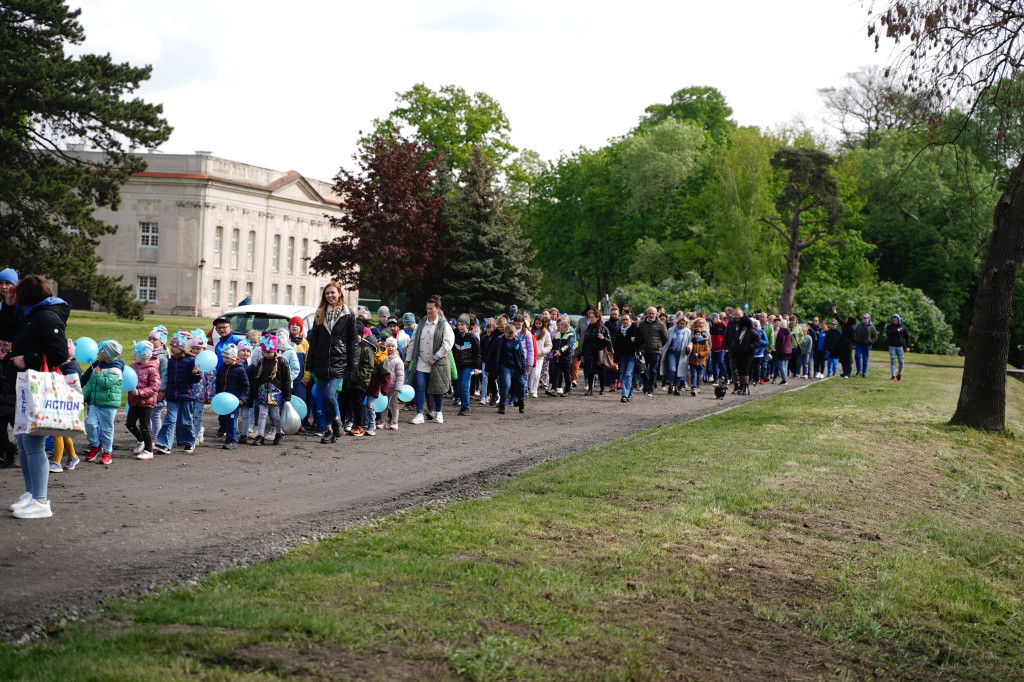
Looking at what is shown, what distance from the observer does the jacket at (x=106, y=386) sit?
1178cm

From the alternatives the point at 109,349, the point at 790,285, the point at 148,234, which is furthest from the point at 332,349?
the point at 148,234

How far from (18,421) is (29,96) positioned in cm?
3077

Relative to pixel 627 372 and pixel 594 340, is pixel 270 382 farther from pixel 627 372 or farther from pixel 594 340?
pixel 594 340

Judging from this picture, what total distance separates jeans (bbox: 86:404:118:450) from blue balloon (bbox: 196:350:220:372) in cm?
141

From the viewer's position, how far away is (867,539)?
29.6ft

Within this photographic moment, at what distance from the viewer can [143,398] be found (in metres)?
12.2

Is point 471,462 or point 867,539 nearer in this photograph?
point 867,539

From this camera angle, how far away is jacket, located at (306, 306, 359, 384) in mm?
13805

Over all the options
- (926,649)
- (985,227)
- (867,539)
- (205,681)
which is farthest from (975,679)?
(985,227)

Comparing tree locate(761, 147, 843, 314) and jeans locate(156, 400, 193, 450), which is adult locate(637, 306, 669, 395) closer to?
jeans locate(156, 400, 193, 450)

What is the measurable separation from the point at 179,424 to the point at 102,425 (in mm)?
1415

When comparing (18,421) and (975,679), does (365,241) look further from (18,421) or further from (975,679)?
(975,679)

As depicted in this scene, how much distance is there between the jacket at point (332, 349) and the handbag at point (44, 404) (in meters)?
5.62

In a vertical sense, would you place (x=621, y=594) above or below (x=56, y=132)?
below
